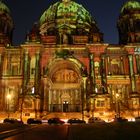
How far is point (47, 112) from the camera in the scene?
116 feet

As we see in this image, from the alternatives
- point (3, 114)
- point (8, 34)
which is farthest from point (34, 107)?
point (8, 34)

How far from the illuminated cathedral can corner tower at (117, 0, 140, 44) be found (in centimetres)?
17

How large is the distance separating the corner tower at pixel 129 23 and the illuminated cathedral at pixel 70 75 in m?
0.17

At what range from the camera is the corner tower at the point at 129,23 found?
138ft

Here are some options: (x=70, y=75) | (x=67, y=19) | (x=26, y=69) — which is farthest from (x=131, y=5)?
(x=26, y=69)

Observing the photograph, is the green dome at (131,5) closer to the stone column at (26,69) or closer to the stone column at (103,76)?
the stone column at (103,76)

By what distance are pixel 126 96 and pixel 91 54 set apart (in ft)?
25.7

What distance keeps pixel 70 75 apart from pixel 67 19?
41.1 ft

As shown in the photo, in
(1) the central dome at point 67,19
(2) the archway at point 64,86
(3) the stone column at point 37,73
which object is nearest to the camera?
(3) the stone column at point 37,73

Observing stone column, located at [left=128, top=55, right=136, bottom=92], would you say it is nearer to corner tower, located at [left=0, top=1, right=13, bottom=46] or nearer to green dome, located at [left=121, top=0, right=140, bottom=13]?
green dome, located at [left=121, top=0, right=140, bottom=13]

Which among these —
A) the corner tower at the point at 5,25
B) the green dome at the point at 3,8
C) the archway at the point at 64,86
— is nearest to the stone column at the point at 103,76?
the archway at the point at 64,86

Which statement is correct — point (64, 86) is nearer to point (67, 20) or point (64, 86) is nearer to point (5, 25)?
point (67, 20)

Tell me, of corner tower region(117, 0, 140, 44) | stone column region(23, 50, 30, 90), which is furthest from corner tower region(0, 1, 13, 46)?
corner tower region(117, 0, 140, 44)

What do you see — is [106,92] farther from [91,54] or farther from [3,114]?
[3,114]
